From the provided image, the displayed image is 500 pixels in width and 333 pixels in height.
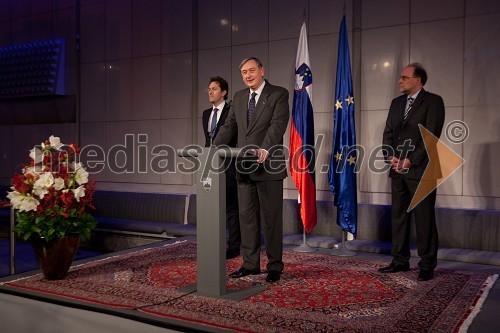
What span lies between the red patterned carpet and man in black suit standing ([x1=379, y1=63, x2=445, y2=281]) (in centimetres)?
18

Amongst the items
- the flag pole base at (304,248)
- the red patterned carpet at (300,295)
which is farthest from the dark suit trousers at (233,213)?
the flag pole base at (304,248)

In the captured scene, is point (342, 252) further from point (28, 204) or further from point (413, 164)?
point (28, 204)

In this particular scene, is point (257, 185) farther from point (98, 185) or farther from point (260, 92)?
point (98, 185)

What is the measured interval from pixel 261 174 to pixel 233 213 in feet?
3.31

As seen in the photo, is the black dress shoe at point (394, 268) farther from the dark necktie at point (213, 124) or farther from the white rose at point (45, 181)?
the white rose at point (45, 181)

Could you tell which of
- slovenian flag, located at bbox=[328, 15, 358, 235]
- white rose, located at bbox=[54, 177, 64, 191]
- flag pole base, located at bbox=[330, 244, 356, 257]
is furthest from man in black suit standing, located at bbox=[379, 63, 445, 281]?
white rose, located at bbox=[54, 177, 64, 191]

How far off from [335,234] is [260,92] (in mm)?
2187

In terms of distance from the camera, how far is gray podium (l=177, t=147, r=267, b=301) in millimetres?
2824

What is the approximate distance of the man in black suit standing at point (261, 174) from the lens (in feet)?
10.8

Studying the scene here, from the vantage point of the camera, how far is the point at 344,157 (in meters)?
4.53

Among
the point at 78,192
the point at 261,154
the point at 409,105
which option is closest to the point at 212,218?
the point at 261,154

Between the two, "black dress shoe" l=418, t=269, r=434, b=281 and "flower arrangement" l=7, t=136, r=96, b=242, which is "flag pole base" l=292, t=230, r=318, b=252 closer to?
"black dress shoe" l=418, t=269, r=434, b=281

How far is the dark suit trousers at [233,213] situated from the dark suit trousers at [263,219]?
2.67 feet

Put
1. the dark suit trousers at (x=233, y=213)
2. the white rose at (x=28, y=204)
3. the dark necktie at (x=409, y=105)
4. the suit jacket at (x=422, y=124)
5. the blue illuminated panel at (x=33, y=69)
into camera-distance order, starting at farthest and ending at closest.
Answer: the blue illuminated panel at (x=33, y=69) < the dark suit trousers at (x=233, y=213) < the dark necktie at (x=409, y=105) < the suit jacket at (x=422, y=124) < the white rose at (x=28, y=204)
